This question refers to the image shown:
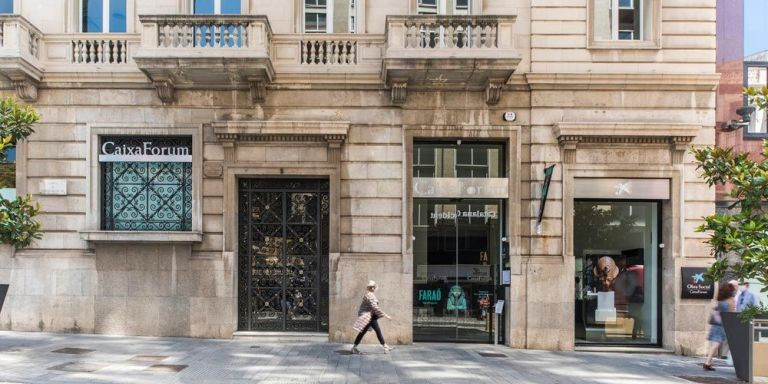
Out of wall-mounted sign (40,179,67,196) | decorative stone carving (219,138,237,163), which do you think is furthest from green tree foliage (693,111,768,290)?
wall-mounted sign (40,179,67,196)

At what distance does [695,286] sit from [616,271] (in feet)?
5.50

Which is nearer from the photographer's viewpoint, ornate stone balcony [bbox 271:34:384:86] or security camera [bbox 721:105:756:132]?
ornate stone balcony [bbox 271:34:384:86]

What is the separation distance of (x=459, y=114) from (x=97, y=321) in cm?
962

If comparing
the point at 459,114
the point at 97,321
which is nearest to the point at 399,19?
the point at 459,114

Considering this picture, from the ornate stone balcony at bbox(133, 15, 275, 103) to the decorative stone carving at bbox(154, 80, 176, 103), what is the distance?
0.09m

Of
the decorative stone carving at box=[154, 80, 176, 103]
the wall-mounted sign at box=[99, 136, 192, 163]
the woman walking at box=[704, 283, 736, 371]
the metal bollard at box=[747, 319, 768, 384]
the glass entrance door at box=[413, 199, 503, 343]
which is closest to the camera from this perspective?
the metal bollard at box=[747, 319, 768, 384]

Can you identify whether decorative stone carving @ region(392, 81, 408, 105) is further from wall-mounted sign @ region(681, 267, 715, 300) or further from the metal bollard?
the metal bollard

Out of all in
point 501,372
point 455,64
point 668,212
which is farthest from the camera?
point 668,212

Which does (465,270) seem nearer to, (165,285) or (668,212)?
(668,212)

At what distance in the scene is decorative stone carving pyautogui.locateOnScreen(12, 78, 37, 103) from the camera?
13.0 metres

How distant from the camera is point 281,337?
13.0 m

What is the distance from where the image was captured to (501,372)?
1027 cm

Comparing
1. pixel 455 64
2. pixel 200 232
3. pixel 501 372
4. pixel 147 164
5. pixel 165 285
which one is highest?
pixel 455 64

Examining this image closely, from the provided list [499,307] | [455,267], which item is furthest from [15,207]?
[499,307]
